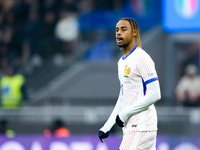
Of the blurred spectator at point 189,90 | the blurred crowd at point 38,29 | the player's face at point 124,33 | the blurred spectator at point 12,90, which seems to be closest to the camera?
the player's face at point 124,33

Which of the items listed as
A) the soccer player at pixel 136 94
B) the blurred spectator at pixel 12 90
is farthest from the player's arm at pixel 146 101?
the blurred spectator at pixel 12 90

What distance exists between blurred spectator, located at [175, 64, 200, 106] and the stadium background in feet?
0.69

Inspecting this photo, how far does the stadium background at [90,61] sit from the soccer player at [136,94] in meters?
6.82

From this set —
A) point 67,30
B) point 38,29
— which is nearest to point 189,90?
point 67,30

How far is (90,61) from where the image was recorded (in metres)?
14.2

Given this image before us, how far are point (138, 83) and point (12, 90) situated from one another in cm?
830

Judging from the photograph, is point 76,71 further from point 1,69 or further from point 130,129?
point 130,129

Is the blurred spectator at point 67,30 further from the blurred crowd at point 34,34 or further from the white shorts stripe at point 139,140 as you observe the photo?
the white shorts stripe at point 139,140

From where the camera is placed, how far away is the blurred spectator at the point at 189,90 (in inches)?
530

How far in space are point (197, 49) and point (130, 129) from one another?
9713mm

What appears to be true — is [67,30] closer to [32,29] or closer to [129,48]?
[32,29]

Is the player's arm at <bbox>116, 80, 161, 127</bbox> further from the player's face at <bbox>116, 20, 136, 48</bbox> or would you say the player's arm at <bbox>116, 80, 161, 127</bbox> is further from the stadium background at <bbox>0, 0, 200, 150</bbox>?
the stadium background at <bbox>0, 0, 200, 150</bbox>

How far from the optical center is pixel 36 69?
14.0 metres

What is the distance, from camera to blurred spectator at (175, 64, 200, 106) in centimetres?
1346
